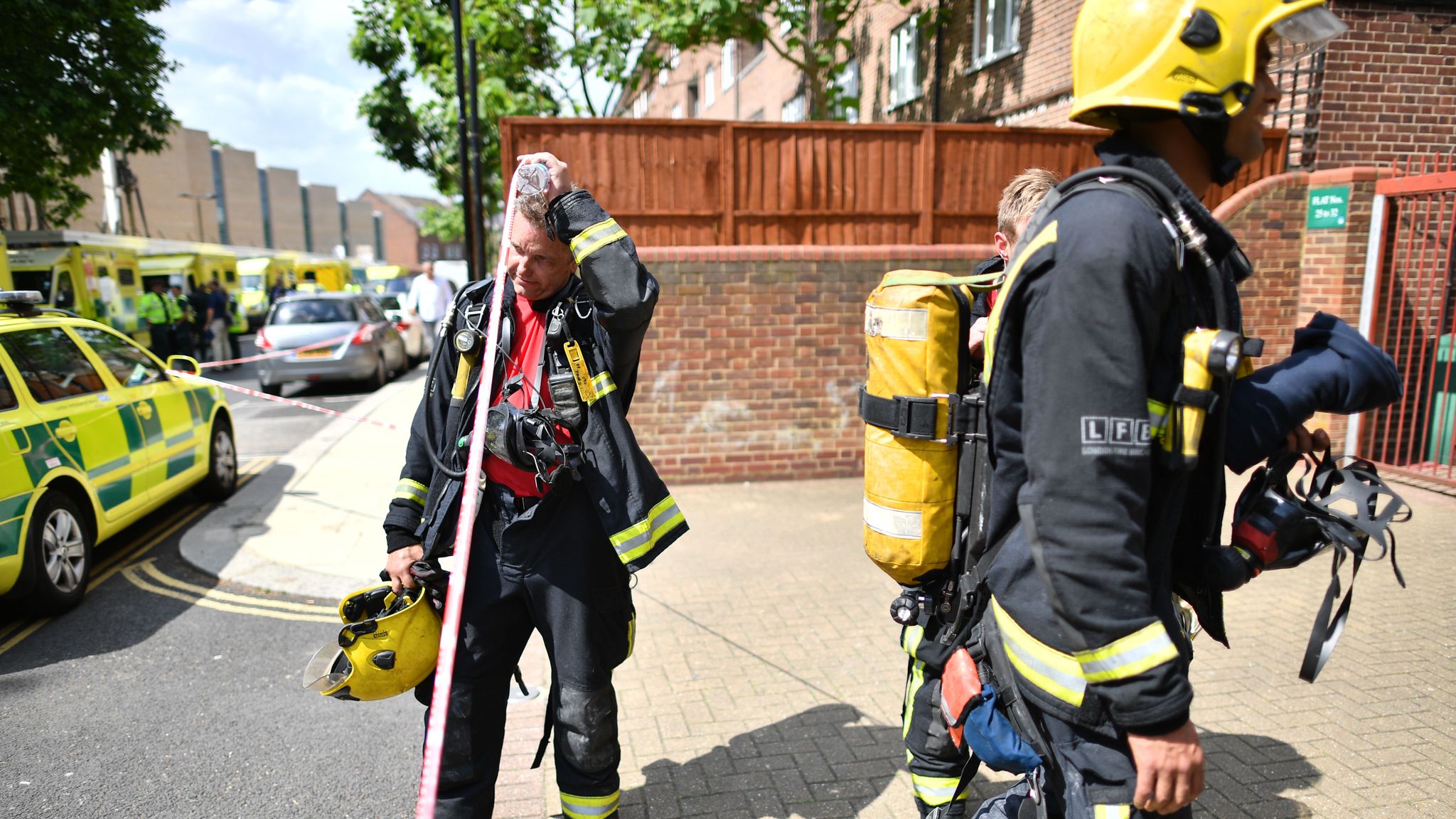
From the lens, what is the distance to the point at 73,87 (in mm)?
12711

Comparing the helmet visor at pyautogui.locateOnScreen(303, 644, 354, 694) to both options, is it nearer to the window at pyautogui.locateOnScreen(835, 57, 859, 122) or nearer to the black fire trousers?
the black fire trousers

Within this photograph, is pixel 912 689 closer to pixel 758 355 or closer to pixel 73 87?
pixel 758 355

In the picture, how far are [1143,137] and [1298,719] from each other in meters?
3.06

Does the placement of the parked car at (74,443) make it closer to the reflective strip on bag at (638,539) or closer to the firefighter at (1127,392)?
the reflective strip on bag at (638,539)

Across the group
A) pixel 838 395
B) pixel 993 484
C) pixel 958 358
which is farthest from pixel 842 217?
pixel 993 484

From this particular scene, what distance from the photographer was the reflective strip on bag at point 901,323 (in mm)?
2174

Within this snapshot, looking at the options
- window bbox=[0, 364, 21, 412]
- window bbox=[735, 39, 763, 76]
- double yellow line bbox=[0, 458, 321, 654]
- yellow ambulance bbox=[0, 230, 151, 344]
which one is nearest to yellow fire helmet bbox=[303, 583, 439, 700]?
double yellow line bbox=[0, 458, 321, 654]

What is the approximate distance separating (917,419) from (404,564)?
4.90 ft

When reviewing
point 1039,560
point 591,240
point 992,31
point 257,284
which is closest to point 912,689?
point 1039,560

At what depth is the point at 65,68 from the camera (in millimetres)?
12898

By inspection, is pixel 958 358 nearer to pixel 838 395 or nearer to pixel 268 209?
pixel 838 395

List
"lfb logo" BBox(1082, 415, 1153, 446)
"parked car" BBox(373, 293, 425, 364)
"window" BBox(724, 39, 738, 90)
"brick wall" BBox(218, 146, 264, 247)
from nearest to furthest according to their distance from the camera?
"lfb logo" BBox(1082, 415, 1153, 446) → "parked car" BBox(373, 293, 425, 364) → "window" BBox(724, 39, 738, 90) → "brick wall" BBox(218, 146, 264, 247)

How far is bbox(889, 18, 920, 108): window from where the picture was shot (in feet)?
47.9

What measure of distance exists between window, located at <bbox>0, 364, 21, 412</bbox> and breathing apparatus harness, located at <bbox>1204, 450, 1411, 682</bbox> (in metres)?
5.91
